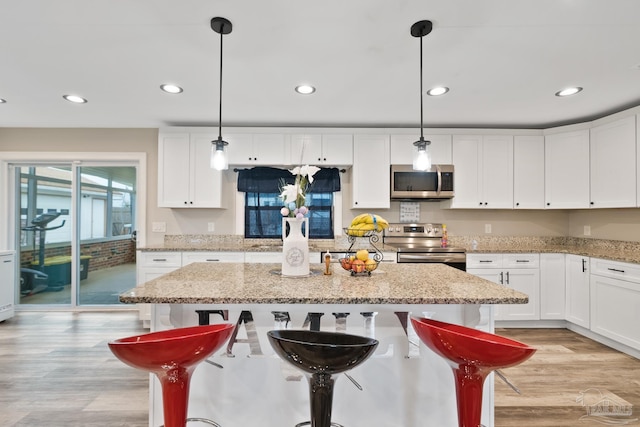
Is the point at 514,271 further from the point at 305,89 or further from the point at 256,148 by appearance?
the point at 256,148

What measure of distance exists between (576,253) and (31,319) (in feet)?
19.7

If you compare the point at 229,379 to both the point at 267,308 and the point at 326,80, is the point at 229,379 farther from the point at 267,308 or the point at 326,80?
the point at 326,80

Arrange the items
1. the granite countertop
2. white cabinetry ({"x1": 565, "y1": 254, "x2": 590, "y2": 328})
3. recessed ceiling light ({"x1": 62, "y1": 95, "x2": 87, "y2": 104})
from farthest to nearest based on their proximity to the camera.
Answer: white cabinetry ({"x1": 565, "y1": 254, "x2": 590, "y2": 328}), recessed ceiling light ({"x1": 62, "y1": 95, "x2": 87, "y2": 104}), the granite countertop

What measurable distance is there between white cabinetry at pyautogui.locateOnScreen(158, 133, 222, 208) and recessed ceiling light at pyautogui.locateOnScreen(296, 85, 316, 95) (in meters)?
1.40

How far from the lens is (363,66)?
2.42 m

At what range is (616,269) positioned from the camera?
114 inches

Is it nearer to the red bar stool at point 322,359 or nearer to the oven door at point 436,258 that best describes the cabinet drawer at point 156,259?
the oven door at point 436,258

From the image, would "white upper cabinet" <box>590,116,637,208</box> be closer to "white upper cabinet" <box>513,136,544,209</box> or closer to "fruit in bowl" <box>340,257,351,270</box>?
"white upper cabinet" <box>513,136,544,209</box>

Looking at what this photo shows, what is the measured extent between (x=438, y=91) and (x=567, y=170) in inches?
76.9

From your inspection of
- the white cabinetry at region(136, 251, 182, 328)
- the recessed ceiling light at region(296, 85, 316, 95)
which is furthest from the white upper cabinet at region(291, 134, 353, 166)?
the white cabinetry at region(136, 251, 182, 328)

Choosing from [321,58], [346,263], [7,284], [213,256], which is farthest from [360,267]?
[7,284]


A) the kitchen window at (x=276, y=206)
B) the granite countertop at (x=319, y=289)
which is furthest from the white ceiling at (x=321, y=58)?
the granite countertop at (x=319, y=289)

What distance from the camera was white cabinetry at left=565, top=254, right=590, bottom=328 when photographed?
3230 millimetres

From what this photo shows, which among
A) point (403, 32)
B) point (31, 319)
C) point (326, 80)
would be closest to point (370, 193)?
point (326, 80)
